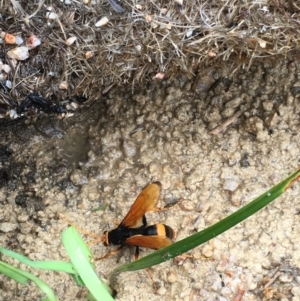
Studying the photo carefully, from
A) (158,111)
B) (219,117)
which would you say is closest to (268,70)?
(219,117)

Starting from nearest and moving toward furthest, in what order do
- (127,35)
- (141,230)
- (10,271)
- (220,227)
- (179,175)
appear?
(220,227), (10,271), (127,35), (141,230), (179,175)

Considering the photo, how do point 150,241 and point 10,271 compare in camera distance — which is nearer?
point 10,271

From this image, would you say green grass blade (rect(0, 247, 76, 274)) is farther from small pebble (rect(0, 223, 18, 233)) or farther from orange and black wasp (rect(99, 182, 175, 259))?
small pebble (rect(0, 223, 18, 233))

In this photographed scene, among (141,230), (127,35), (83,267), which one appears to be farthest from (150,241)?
(127,35)

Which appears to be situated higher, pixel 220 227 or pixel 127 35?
pixel 127 35

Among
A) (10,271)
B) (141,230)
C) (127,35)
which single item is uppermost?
(127,35)

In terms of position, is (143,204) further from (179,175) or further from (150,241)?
(179,175)
